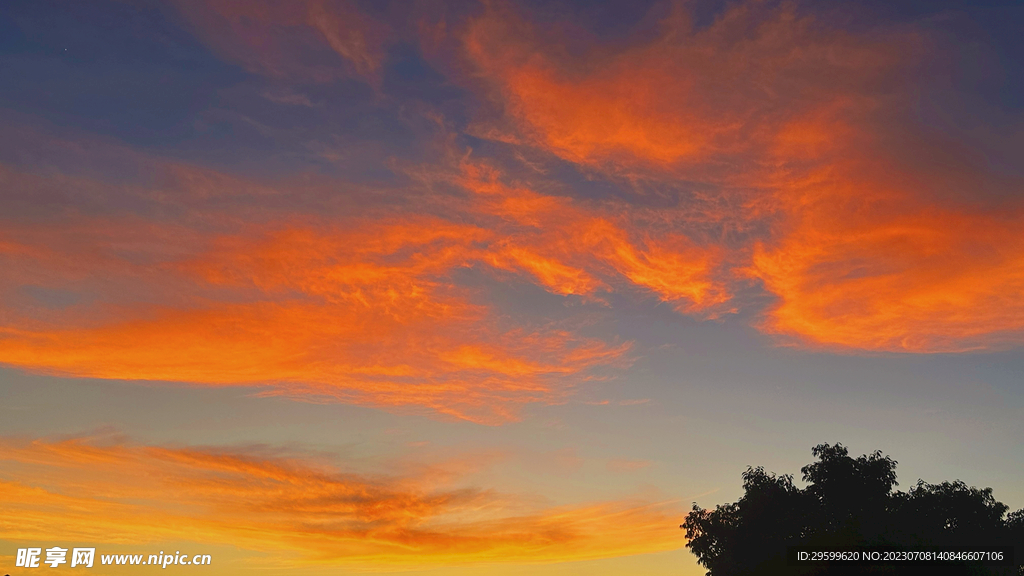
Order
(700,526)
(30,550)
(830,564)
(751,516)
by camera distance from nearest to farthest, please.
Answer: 1. (830,564)
2. (30,550)
3. (751,516)
4. (700,526)

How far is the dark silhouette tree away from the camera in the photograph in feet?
150

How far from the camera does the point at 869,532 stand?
42406 millimetres

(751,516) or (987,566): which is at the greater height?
(751,516)

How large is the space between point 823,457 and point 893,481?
4494 mm

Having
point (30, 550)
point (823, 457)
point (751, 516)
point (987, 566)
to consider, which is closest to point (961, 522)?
point (987, 566)

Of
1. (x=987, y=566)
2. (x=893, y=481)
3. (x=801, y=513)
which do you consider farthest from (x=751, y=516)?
(x=987, y=566)

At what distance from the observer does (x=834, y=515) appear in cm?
4703

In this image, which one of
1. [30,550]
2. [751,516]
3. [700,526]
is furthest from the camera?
[700,526]

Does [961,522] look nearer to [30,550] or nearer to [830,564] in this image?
[830,564]

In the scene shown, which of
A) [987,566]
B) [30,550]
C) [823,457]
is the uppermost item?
[823,457]

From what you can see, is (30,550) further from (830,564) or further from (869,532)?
(869,532)

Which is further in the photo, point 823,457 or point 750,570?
point 823,457

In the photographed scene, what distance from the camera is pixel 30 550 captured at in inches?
1704

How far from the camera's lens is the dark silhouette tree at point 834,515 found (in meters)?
45.6
